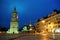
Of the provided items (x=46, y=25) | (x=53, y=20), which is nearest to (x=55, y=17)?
(x=53, y=20)

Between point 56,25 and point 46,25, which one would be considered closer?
point 56,25

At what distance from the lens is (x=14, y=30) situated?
255 feet

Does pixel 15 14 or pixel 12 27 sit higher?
pixel 15 14

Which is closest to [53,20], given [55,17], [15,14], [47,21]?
[55,17]

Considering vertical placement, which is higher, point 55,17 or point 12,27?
point 55,17

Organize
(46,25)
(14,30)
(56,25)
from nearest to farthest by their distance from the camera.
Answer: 1. (14,30)
2. (56,25)
3. (46,25)

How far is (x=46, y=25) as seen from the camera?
337 feet

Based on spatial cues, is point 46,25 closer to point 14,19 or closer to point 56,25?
point 56,25

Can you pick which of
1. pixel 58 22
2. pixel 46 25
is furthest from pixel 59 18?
pixel 46 25

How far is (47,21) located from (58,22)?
1375 cm

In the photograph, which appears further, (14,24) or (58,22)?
(58,22)

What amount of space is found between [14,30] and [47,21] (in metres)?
34.4

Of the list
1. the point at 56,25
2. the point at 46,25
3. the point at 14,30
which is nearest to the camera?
the point at 14,30

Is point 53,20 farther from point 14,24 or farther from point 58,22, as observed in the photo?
point 14,24
